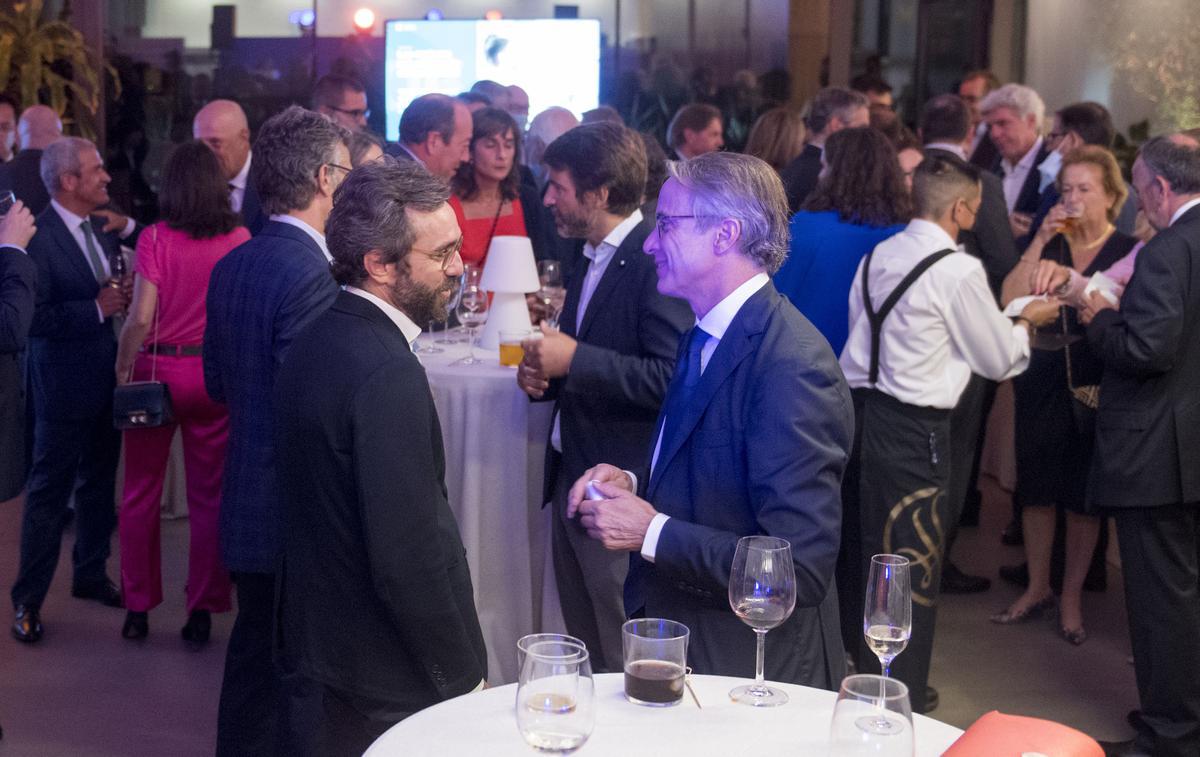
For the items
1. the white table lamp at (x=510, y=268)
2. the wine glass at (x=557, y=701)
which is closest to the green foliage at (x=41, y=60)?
the white table lamp at (x=510, y=268)

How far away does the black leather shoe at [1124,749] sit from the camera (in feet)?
12.7

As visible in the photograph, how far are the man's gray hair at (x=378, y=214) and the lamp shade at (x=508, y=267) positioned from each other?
1838 millimetres

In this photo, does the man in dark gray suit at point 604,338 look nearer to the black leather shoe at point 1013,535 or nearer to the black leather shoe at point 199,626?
the black leather shoe at point 199,626

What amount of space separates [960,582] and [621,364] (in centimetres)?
267

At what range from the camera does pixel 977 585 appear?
544cm

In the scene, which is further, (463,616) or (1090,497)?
(1090,497)

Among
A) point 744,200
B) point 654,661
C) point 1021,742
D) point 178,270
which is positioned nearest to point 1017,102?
point 178,270

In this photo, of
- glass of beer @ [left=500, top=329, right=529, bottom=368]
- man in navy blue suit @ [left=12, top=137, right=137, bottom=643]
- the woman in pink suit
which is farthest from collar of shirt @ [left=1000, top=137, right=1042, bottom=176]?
man in navy blue suit @ [left=12, top=137, right=137, bottom=643]

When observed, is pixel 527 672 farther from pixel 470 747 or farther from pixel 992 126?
pixel 992 126

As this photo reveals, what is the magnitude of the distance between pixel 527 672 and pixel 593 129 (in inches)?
84.8

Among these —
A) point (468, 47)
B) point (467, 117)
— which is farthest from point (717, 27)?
point (467, 117)

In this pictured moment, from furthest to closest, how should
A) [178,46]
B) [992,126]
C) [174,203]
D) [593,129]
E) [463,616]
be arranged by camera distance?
[178,46], [992,126], [174,203], [593,129], [463,616]

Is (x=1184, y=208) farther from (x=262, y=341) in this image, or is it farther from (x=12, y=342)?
(x=12, y=342)

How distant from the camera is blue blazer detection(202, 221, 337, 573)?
10.2 feet
